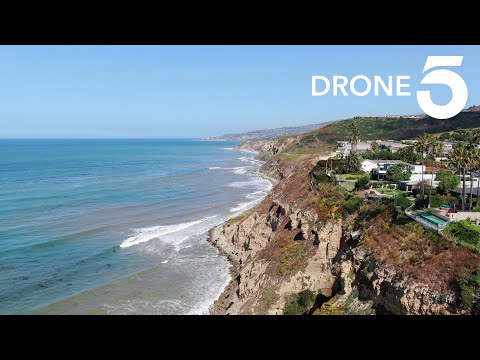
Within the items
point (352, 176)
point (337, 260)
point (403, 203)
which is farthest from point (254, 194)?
point (403, 203)

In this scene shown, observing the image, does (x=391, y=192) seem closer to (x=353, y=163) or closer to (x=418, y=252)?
(x=353, y=163)

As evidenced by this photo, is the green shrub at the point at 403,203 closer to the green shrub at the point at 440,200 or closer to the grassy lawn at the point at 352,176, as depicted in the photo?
the green shrub at the point at 440,200

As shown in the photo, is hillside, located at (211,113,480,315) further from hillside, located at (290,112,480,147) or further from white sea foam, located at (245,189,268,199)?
hillside, located at (290,112,480,147)

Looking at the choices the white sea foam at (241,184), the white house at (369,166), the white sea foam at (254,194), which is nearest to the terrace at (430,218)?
the white house at (369,166)

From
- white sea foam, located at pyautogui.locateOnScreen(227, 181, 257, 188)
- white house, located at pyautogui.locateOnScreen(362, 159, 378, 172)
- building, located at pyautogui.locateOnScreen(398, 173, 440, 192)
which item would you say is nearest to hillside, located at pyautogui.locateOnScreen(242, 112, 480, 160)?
white sea foam, located at pyautogui.locateOnScreen(227, 181, 257, 188)
